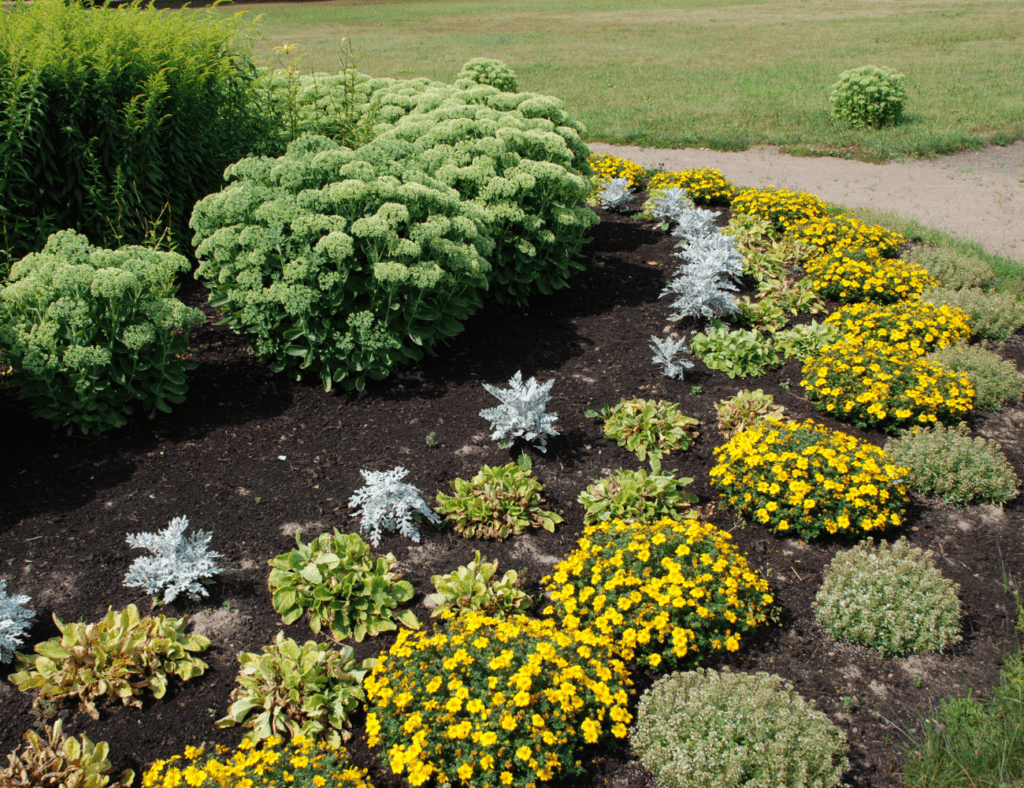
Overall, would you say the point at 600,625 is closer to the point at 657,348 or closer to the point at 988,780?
the point at 988,780

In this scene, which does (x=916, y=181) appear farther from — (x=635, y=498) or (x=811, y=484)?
(x=635, y=498)

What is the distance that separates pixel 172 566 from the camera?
3.74m

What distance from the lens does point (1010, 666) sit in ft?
11.1

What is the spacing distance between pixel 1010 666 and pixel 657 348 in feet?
11.2

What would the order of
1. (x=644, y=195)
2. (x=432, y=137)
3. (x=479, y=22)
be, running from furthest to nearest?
(x=479, y=22) → (x=644, y=195) → (x=432, y=137)

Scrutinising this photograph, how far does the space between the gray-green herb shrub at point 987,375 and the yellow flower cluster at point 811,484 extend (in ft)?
5.12

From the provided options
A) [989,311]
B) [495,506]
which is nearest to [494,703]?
[495,506]

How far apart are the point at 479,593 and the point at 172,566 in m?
1.63

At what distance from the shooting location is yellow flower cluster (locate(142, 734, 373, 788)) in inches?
106

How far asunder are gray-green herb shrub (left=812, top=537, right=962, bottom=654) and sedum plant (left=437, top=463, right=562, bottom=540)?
62.7 inches

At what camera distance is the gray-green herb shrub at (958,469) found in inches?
177

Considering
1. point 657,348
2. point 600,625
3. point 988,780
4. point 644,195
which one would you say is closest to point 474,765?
point 600,625

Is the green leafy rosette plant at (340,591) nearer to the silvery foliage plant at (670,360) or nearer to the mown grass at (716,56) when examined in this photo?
the silvery foliage plant at (670,360)

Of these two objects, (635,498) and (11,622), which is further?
(635,498)
